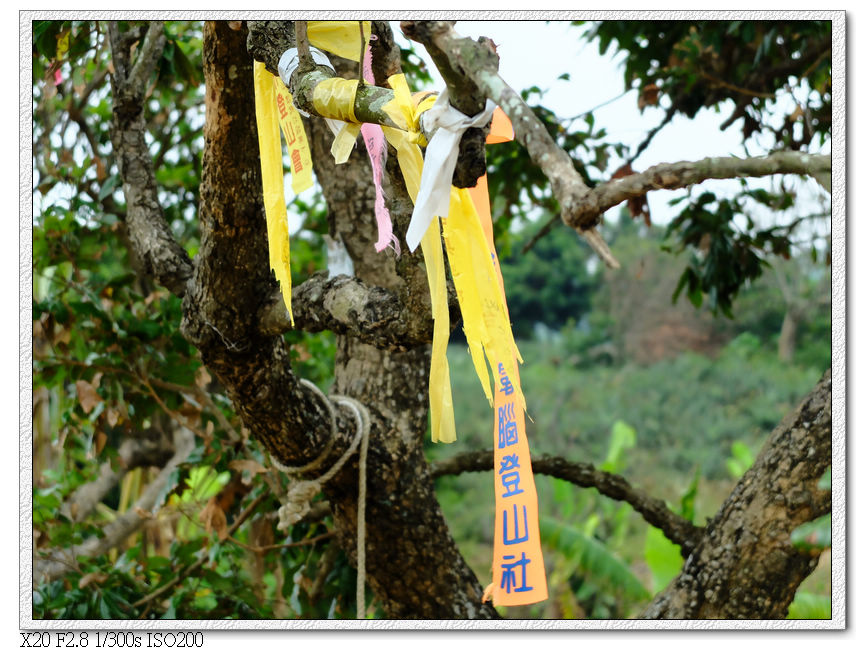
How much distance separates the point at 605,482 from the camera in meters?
1.58

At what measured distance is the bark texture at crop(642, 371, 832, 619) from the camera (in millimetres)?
1208

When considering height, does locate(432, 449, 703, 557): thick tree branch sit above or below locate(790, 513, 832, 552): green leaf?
above

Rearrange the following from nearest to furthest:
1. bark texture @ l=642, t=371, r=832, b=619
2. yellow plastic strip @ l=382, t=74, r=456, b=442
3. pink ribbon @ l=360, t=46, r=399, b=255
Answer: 1. yellow plastic strip @ l=382, t=74, r=456, b=442
2. pink ribbon @ l=360, t=46, r=399, b=255
3. bark texture @ l=642, t=371, r=832, b=619

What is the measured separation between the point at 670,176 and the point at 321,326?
0.62 meters

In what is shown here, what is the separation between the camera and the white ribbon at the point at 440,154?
0.69 metres

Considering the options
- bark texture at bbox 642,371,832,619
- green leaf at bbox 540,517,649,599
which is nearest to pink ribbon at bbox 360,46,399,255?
bark texture at bbox 642,371,832,619

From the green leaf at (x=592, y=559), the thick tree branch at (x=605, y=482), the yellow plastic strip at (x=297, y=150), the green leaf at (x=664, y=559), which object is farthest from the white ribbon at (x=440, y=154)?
the green leaf at (x=592, y=559)

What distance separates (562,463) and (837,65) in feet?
2.68

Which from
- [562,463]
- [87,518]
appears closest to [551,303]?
[87,518]

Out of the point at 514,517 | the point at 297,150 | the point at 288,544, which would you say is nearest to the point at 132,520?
the point at 288,544

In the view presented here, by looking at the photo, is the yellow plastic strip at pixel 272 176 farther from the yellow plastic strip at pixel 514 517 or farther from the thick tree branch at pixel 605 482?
the thick tree branch at pixel 605 482

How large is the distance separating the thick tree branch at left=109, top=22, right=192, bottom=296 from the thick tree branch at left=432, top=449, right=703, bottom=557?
0.61 m

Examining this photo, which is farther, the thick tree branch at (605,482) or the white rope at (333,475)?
the thick tree branch at (605,482)

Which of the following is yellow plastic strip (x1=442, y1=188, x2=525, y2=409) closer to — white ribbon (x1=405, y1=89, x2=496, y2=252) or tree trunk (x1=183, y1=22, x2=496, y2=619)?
tree trunk (x1=183, y1=22, x2=496, y2=619)
